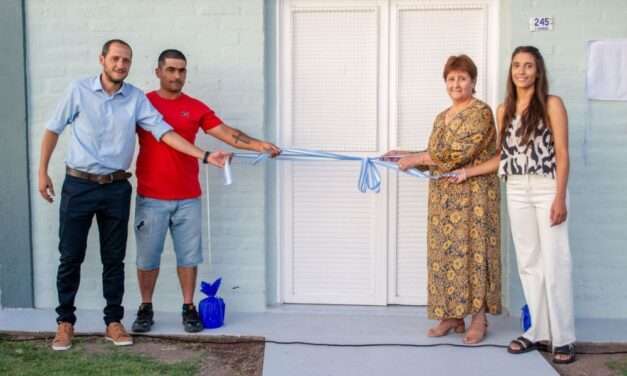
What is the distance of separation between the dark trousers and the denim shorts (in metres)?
0.16

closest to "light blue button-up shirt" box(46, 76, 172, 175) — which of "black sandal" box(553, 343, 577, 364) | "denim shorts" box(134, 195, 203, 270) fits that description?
"denim shorts" box(134, 195, 203, 270)

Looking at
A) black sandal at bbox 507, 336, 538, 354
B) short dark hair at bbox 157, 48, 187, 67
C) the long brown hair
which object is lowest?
black sandal at bbox 507, 336, 538, 354

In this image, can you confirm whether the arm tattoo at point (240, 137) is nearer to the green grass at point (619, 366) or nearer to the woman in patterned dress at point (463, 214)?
the woman in patterned dress at point (463, 214)

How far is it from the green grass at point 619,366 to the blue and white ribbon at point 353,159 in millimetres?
1465

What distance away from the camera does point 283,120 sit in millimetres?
5355

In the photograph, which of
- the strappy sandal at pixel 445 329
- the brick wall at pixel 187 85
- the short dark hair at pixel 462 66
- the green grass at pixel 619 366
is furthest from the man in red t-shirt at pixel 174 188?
the green grass at pixel 619 366

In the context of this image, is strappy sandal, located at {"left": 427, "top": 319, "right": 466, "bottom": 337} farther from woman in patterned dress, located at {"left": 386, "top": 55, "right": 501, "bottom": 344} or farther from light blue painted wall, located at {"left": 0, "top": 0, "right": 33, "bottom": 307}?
light blue painted wall, located at {"left": 0, "top": 0, "right": 33, "bottom": 307}

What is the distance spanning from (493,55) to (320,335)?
215 centimetres

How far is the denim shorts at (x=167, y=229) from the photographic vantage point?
4789 mm

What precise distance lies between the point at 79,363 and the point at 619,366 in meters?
2.98

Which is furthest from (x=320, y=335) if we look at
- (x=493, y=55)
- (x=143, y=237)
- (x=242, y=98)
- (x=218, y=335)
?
(x=493, y=55)

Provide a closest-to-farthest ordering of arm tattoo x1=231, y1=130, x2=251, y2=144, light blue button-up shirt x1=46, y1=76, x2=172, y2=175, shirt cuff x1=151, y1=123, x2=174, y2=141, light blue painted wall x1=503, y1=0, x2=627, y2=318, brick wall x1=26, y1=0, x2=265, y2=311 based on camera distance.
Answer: light blue button-up shirt x1=46, y1=76, x2=172, y2=175, shirt cuff x1=151, y1=123, x2=174, y2=141, arm tattoo x1=231, y1=130, x2=251, y2=144, light blue painted wall x1=503, y1=0, x2=627, y2=318, brick wall x1=26, y1=0, x2=265, y2=311

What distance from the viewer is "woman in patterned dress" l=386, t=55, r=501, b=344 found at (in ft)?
14.6

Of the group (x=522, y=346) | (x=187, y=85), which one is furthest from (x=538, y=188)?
(x=187, y=85)
